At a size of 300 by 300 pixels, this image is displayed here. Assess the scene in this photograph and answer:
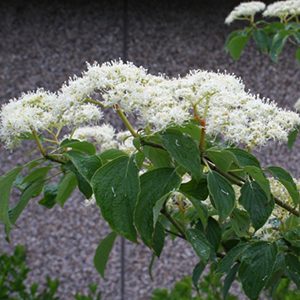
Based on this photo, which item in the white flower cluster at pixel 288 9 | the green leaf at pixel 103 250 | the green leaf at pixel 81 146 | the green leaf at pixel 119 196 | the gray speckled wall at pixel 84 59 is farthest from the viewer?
the gray speckled wall at pixel 84 59

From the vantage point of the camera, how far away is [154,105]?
1227 mm

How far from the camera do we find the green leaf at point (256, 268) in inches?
54.1

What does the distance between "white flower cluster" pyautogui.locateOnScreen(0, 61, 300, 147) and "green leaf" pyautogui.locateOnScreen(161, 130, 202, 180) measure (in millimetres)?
20

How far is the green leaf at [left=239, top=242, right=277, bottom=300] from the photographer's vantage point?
1.37m

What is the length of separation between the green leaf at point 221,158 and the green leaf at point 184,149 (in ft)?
0.18

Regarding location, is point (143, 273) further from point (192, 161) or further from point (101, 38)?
point (192, 161)

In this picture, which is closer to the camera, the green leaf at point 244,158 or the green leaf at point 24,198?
the green leaf at point 244,158

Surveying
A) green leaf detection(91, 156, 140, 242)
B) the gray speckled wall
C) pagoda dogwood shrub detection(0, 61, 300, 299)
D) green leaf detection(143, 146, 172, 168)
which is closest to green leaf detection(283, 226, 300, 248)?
pagoda dogwood shrub detection(0, 61, 300, 299)

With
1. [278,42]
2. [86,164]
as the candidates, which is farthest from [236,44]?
[86,164]

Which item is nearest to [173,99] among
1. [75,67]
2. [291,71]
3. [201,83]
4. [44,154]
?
[201,83]

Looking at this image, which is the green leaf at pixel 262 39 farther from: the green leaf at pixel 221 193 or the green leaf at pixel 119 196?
the green leaf at pixel 119 196

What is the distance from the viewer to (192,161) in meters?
1.19

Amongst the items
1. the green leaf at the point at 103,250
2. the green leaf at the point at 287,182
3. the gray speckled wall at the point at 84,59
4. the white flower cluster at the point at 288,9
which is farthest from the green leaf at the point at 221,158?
the gray speckled wall at the point at 84,59

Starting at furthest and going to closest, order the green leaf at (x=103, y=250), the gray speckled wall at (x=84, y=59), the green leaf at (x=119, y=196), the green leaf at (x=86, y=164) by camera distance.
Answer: the gray speckled wall at (x=84, y=59) → the green leaf at (x=103, y=250) → the green leaf at (x=86, y=164) → the green leaf at (x=119, y=196)
